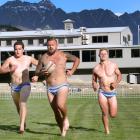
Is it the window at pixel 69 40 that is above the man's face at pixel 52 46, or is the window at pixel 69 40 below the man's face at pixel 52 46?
above

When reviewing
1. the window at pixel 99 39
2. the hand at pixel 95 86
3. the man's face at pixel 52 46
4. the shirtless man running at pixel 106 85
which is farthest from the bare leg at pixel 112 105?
the window at pixel 99 39

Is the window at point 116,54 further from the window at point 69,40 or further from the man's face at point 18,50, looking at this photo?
the man's face at point 18,50

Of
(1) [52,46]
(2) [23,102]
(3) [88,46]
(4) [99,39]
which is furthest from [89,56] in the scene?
(1) [52,46]

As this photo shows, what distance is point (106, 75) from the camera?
12961mm

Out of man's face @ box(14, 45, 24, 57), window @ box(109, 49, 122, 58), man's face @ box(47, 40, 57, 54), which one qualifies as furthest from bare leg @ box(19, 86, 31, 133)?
window @ box(109, 49, 122, 58)

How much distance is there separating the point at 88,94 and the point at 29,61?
103ft

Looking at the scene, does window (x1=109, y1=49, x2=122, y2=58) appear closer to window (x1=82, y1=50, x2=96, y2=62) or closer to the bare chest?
window (x1=82, y1=50, x2=96, y2=62)

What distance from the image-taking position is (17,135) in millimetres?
12391

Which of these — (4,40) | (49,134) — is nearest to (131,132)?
(49,134)

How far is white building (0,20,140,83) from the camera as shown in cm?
7825

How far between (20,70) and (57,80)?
1323 mm

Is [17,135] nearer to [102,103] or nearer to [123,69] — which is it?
[102,103]

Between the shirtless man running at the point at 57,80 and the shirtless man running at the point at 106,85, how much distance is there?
3.39 feet

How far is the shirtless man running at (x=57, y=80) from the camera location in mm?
12039
